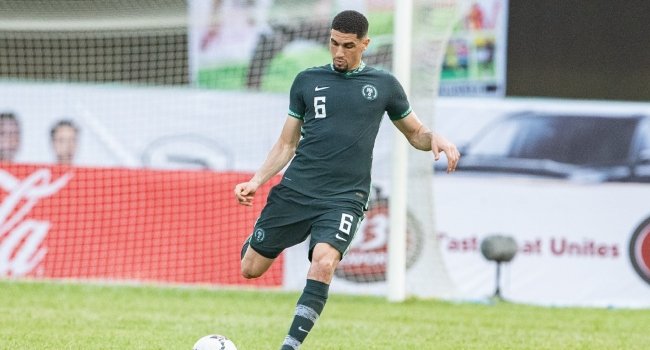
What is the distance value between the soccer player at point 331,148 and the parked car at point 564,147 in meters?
6.59

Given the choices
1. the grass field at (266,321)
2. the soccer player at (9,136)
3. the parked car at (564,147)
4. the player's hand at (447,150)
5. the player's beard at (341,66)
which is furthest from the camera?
the soccer player at (9,136)

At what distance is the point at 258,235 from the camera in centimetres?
678

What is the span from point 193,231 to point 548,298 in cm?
449

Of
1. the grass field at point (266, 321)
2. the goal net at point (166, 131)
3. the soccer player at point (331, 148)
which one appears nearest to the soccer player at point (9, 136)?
the goal net at point (166, 131)

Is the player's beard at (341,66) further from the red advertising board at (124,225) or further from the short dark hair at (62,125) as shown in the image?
the short dark hair at (62,125)

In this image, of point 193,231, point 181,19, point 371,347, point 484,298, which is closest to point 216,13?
point 181,19

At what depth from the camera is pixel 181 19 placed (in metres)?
13.4

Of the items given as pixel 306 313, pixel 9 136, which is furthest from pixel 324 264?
pixel 9 136

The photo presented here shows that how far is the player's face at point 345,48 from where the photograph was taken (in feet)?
21.4

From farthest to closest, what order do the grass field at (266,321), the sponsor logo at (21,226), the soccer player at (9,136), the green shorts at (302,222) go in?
the soccer player at (9,136) → the sponsor logo at (21,226) → the grass field at (266,321) → the green shorts at (302,222)

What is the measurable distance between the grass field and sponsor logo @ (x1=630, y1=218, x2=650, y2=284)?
100 centimetres

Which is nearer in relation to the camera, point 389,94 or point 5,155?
point 389,94

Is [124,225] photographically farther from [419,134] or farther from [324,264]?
[324,264]

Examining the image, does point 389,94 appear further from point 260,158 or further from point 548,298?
point 260,158
